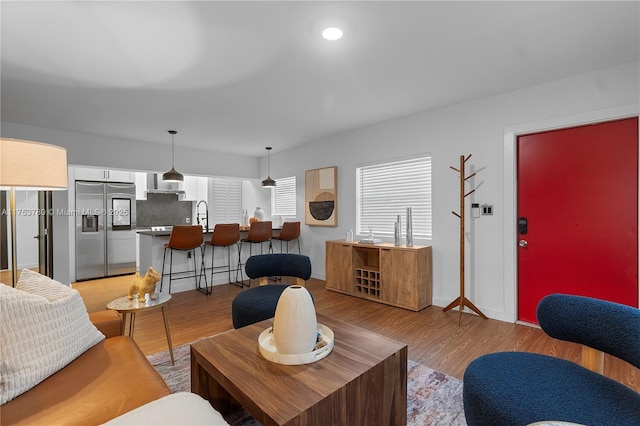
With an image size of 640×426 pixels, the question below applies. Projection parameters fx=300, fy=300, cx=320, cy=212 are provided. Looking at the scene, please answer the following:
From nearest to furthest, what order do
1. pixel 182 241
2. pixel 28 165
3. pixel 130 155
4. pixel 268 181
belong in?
pixel 28 165
pixel 182 241
pixel 130 155
pixel 268 181

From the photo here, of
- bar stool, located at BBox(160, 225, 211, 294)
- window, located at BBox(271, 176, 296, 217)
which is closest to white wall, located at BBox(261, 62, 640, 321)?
window, located at BBox(271, 176, 296, 217)

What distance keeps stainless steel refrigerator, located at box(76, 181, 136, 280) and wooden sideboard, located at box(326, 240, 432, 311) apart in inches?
161

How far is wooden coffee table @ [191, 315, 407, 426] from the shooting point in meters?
1.10

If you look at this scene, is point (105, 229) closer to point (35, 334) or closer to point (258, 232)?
point (258, 232)

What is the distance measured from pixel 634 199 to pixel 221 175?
19.5ft

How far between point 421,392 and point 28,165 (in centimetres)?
263

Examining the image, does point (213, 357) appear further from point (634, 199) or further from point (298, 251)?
point (298, 251)

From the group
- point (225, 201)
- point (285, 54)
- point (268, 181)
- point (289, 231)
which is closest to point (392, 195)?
point (289, 231)

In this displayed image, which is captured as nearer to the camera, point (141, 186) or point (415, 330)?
point (415, 330)

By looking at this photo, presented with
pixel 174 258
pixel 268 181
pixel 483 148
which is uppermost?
pixel 483 148

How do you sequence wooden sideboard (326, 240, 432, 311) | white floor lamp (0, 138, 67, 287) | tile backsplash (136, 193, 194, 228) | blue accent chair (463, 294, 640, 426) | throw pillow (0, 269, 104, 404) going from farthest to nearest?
tile backsplash (136, 193, 194, 228) → wooden sideboard (326, 240, 432, 311) → white floor lamp (0, 138, 67, 287) → throw pillow (0, 269, 104, 404) → blue accent chair (463, 294, 640, 426)

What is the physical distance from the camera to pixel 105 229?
560 cm

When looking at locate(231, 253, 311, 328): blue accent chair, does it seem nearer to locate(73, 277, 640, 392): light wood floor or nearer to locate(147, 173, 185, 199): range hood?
locate(73, 277, 640, 392): light wood floor

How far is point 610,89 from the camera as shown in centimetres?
266
